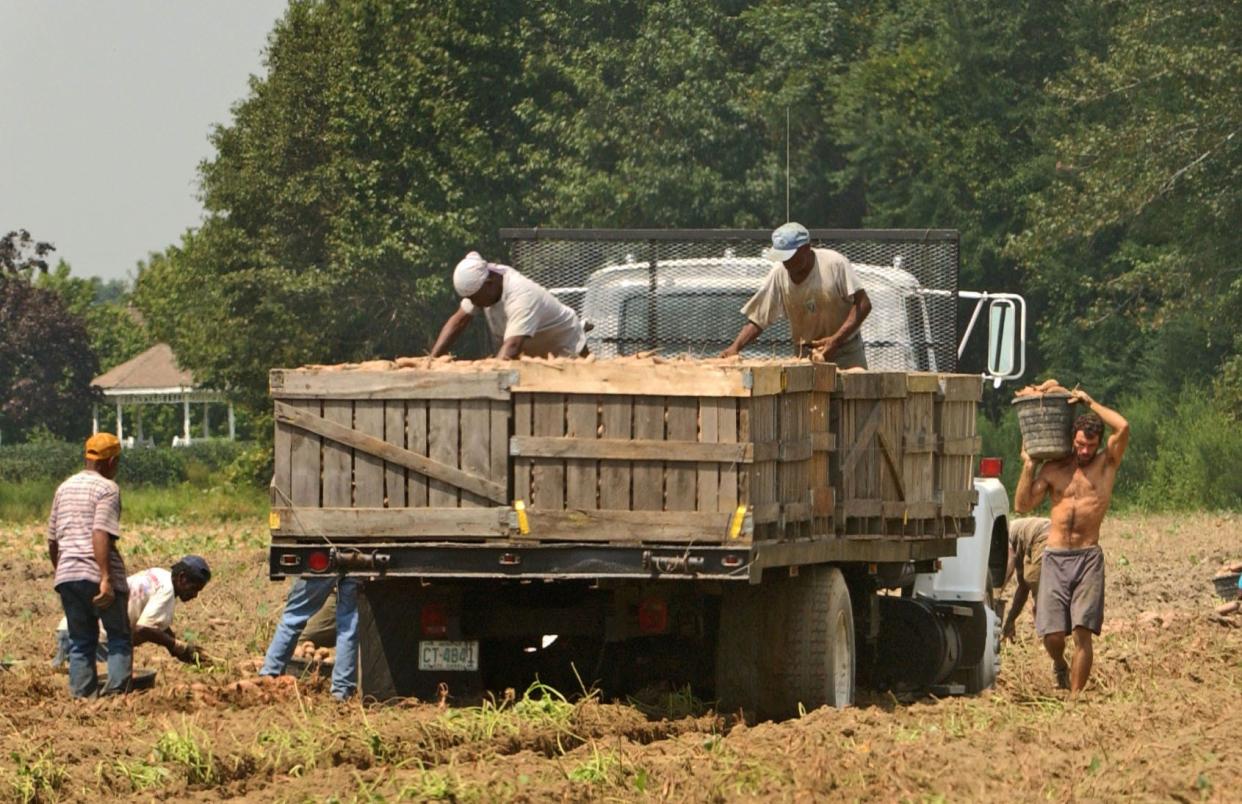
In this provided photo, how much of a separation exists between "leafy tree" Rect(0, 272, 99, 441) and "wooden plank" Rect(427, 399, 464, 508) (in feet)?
205

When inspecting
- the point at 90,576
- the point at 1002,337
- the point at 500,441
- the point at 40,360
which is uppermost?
the point at 1002,337

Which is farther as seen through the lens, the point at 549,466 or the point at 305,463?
the point at 305,463

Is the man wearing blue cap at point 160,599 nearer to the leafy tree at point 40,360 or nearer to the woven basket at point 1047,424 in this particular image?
the woven basket at point 1047,424

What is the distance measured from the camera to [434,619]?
37.3 feet

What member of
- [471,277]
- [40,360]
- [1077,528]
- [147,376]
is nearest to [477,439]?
[471,277]

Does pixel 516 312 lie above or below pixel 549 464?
above

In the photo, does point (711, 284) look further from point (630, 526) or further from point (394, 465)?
point (630, 526)

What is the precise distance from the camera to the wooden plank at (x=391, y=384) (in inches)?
418

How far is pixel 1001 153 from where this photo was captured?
157ft

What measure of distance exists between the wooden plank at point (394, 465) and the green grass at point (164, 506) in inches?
1136

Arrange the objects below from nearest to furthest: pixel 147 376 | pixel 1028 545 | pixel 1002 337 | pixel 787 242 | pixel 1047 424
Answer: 1. pixel 1047 424
2. pixel 787 242
3. pixel 1002 337
4. pixel 1028 545
5. pixel 147 376

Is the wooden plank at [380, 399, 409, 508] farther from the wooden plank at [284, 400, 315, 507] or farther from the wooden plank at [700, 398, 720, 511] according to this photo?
the wooden plank at [700, 398, 720, 511]

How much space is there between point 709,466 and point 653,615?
1027 mm

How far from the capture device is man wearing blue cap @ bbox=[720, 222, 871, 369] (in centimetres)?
1293
